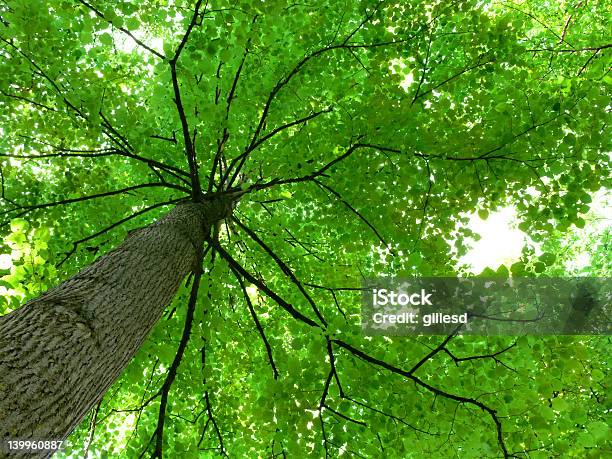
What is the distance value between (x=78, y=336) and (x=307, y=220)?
11.3 feet

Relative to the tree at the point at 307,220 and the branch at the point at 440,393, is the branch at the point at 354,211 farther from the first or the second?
the branch at the point at 440,393

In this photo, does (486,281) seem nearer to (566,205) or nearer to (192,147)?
(566,205)

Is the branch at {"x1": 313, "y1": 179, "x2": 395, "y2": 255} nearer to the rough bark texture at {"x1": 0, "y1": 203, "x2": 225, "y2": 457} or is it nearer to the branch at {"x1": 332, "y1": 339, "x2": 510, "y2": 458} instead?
Result: the branch at {"x1": 332, "y1": 339, "x2": 510, "y2": 458}

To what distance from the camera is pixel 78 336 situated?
179 centimetres

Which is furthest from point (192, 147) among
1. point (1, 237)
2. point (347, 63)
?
point (1, 237)

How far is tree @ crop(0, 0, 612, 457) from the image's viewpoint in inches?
94.1

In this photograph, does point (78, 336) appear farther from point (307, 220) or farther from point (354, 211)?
point (307, 220)

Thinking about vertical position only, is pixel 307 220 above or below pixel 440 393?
above

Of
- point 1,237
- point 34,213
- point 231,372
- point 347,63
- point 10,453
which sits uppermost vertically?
point 347,63

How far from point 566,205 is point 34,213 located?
15.4ft

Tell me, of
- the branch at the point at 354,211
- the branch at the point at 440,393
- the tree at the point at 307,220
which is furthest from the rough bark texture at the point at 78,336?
the branch at the point at 354,211

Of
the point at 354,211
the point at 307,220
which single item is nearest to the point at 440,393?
the point at 354,211

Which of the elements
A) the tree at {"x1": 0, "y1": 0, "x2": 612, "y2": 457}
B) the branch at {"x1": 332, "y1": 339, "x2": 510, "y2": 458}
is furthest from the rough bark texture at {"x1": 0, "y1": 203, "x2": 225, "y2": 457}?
the branch at {"x1": 332, "y1": 339, "x2": 510, "y2": 458}

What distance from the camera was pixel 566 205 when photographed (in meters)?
3.17
